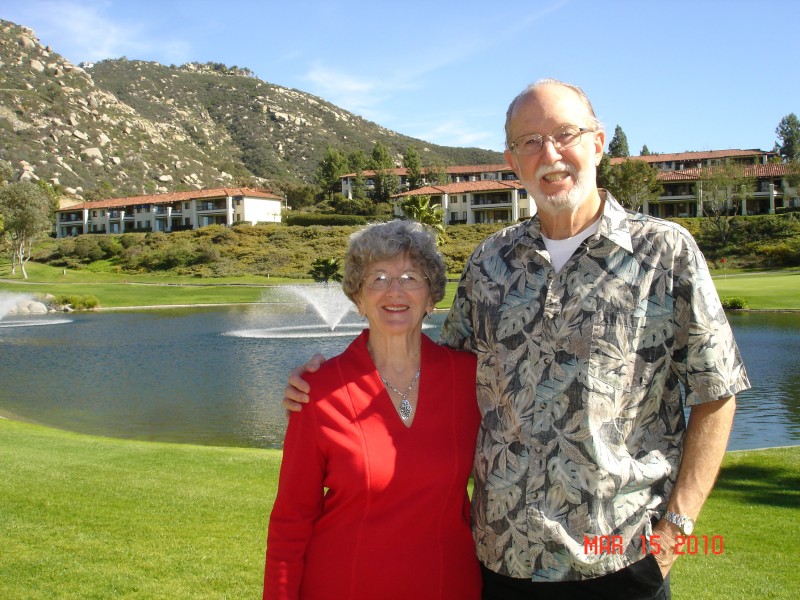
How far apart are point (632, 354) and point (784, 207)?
256ft

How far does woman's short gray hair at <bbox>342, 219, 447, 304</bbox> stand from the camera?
301 cm

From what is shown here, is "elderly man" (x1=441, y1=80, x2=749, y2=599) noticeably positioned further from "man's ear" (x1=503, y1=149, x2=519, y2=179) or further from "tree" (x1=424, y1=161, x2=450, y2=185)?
"tree" (x1=424, y1=161, x2=450, y2=185)

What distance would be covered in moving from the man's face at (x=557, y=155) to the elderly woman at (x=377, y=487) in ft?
2.42

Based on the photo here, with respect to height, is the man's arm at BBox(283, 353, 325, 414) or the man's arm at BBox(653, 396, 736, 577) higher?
the man's arm at BBox(283, 353, 325, 414)

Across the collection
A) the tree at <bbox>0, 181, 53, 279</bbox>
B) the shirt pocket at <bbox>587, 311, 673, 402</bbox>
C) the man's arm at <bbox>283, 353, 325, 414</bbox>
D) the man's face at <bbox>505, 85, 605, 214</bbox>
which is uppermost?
the tree at <bbox>0, 181, 53, 279</bbox>

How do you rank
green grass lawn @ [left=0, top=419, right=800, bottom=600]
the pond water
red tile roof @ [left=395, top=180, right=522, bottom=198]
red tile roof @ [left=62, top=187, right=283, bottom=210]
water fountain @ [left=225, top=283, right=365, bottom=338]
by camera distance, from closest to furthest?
green grass lawn @ [left=0, top=419, right=800, bottom=600] → the pond water → water fountain @ [left=225, top=283, right=365, bottom=338] → red tile roof @ [left=395, top=180, right=522, bottom=198] → red tile roof @ [left=62, top=187, right=283, bottom=210]

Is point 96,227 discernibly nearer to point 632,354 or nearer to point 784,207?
point 784,207

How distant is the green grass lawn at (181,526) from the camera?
5.10m

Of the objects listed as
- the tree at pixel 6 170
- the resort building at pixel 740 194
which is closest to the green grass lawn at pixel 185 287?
the tree at pixel 6 170

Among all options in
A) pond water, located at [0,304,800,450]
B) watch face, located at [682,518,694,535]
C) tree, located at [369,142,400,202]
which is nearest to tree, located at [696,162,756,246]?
tree, located at [369,142,400,202]

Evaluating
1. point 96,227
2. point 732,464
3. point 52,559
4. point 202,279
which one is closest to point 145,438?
point 52,559

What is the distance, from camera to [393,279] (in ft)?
9.89

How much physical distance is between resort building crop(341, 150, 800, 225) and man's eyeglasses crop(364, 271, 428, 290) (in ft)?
205

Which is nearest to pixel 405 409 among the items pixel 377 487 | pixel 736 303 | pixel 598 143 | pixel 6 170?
pixel 377 487
